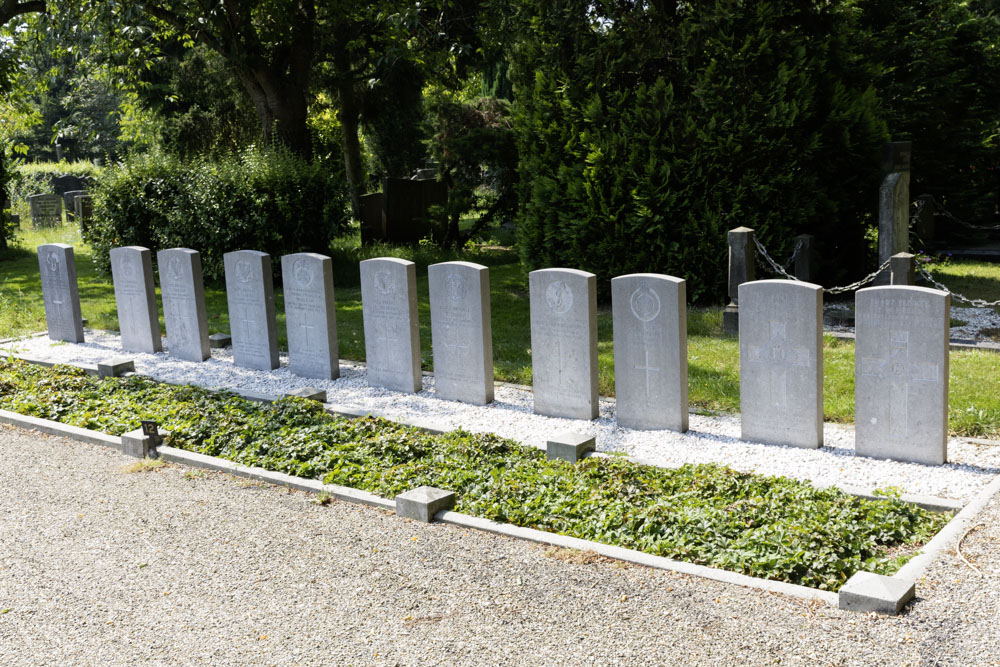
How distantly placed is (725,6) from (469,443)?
7.04 metres

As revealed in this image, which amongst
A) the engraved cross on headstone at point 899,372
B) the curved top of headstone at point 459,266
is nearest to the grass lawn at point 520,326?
the engraved cross on headstone at point 899,372

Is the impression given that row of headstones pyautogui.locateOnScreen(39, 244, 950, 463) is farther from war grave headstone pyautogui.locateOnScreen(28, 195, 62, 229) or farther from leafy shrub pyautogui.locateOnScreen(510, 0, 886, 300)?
war grave headstone pyautogui.locateOnScreen(28, 195, 62, 229)

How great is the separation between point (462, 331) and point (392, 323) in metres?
0.79

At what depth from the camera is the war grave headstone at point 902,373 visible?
6004mm

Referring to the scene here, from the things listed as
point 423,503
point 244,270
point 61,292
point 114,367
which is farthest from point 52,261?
point 423,503

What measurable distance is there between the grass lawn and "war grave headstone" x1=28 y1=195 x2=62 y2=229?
5.42m

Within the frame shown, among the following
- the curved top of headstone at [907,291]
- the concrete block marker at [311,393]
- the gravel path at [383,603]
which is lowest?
the gravel path at [383,603]

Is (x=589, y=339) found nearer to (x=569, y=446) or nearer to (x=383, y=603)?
(x=569, y=446)

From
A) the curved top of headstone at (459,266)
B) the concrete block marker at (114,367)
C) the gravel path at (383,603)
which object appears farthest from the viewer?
the concrete block marker at (114,367)

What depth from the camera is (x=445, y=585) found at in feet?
15.8

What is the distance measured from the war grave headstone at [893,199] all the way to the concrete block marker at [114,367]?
28.3 ft

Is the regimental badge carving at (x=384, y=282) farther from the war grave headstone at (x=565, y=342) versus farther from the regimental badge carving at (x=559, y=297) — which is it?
the regimental badge carving at (x=559, y=297)

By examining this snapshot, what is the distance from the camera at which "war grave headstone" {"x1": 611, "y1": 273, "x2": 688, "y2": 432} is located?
6945 millimetres

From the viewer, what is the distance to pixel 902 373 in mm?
6152
